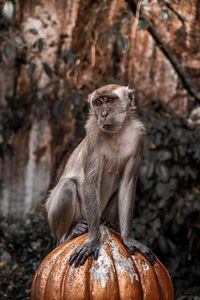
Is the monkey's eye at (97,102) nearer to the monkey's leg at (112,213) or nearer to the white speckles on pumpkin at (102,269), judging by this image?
the monkey's leg at (112,213)

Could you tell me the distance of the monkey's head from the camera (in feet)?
16.7

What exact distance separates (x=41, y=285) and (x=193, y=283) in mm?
3318

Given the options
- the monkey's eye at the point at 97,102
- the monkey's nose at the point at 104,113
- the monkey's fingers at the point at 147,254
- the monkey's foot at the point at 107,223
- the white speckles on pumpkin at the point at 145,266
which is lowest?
the white speckles on pumpkin at the point at 145,266

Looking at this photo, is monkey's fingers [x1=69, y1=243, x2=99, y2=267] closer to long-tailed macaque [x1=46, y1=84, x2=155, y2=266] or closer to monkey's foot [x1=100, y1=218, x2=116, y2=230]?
long-tailed macaque [x1=46, y1=84, x2=155, y2=266]

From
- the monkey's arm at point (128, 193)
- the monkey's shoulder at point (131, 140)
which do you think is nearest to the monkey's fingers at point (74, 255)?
the monkey's arm at point (128, 193)

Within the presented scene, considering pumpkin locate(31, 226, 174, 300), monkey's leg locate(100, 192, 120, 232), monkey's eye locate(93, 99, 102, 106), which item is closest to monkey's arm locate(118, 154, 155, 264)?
monkey's leg locate(100, 192, 120, 232)

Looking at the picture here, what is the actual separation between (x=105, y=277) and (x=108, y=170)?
3.06 ft

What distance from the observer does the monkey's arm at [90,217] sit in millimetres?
4738

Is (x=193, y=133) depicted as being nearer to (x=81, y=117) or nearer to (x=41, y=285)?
(x=81, y=117)

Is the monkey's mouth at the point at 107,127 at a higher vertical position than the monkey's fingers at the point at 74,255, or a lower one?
higher

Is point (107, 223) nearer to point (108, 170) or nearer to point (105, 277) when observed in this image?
point (108, 170)

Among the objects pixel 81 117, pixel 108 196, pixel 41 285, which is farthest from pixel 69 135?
pixel 41 285

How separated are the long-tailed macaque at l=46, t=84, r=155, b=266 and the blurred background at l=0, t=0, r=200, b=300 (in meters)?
2.37

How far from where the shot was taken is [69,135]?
888 cm
